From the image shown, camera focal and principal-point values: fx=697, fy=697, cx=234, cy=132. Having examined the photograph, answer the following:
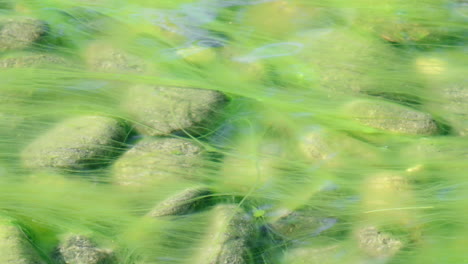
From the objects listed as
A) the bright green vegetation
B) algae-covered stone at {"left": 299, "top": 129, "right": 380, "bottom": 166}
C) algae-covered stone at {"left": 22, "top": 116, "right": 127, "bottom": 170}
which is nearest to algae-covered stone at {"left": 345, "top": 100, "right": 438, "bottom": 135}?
the bright green vegetation

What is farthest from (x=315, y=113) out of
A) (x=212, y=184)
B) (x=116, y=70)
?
(x=116, y=70)

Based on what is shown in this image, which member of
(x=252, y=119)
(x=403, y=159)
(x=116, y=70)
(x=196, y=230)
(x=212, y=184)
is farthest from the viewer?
(x=116, y=70)

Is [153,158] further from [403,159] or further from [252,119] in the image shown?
[403,159]

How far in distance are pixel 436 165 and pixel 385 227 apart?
1.99 feet

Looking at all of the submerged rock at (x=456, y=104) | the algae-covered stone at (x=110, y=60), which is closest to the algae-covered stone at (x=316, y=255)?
the submerged rock at (x=456, y=104)

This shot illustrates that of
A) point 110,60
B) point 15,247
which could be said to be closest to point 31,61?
point 110,60

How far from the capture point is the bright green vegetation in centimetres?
293

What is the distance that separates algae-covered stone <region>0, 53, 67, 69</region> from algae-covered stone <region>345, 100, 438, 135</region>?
69.3 inches

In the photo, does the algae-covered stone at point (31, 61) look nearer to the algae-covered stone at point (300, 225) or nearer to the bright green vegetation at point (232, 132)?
the bright green vegetation at point (232, 132)

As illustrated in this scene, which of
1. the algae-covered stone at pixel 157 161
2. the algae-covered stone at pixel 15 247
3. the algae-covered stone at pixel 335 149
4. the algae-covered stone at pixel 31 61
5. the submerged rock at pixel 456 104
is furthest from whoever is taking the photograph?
the algae-covered stone at pixel 31 61

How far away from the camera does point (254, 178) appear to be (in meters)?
3.30

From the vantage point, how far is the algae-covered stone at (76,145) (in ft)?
10.6

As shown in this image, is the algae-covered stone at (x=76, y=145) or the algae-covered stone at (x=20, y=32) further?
the algae-covered stone at (x=20, y=32)

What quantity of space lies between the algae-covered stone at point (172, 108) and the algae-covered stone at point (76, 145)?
0.59ft
